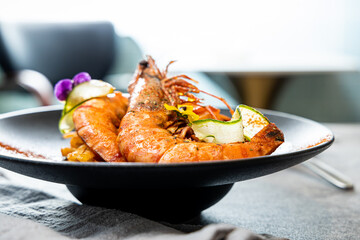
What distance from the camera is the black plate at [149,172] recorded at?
59 cm

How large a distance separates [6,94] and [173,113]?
3089 mm

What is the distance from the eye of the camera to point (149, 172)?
1.92 ft

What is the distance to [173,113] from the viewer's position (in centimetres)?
92

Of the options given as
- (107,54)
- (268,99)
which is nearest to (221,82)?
(268,99)

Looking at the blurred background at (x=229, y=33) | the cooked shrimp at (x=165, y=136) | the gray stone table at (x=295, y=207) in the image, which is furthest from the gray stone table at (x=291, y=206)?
the blurred background at (x=229, y=33)

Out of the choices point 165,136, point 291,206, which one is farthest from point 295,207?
point 165,136

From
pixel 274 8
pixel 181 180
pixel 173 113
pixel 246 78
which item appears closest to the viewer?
pixel 181 180

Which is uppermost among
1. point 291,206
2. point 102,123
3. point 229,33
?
point 102,123

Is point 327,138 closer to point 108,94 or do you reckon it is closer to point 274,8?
point 108,94

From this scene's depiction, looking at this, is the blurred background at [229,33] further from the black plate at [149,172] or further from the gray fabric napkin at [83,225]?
the gray fabric napkin at [83,225]

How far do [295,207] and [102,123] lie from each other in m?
0.44

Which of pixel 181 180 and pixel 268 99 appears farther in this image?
pixel 268 99

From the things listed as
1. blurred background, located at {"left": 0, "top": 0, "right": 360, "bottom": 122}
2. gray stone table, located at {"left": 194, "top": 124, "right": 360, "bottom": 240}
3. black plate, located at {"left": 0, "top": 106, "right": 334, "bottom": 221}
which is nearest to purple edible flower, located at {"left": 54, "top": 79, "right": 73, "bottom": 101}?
black plate, located at {"left": 0, "top": 106, "right": 334, "bottom": 221}

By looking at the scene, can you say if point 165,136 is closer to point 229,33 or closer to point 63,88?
point 63,88
